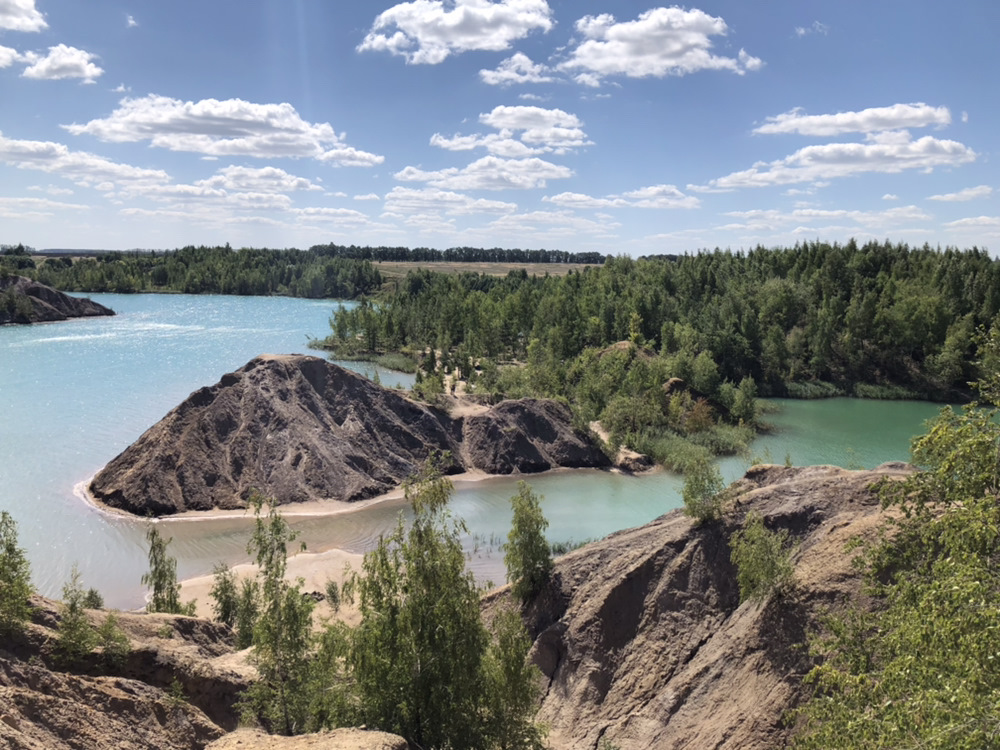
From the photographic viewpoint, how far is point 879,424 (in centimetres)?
7231

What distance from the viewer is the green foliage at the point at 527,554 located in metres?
25.8

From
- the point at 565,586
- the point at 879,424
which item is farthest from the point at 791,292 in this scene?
the point at 565,586

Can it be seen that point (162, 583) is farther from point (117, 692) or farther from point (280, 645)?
point (280, 645)

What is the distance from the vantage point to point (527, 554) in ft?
85.1

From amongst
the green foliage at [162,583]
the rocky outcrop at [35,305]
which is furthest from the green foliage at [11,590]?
the rocky outcrop at [35,305]

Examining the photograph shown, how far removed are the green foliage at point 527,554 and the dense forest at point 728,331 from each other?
35111mm

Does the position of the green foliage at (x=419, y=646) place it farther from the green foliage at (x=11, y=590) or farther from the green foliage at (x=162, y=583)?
the green foliage at (x=162, y=583)

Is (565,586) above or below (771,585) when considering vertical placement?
below

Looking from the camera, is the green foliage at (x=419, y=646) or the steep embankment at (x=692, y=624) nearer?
the green foliage at (x=419, y=646)

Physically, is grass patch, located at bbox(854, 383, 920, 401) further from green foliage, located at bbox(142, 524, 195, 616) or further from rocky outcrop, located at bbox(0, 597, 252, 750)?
rocky outcrop, located at bbox(0, 597, 252, 750)

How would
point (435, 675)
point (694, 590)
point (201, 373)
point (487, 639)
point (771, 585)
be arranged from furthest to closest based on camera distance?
point (201, 373) → point (694, 590) → point (771, 585) → point (487, 639) → point (435, 675)

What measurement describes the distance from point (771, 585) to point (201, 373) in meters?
77.3

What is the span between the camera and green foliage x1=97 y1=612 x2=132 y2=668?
719 inches

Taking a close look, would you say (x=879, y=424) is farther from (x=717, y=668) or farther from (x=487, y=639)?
(x=487, y=639)
